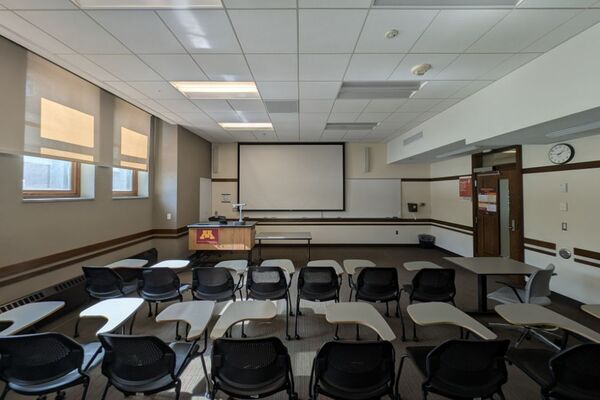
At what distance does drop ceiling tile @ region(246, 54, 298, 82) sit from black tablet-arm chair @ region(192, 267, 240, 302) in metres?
2.53

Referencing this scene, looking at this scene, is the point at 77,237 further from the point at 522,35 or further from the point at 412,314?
the point at 522,35

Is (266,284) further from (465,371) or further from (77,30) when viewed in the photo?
(77,30)

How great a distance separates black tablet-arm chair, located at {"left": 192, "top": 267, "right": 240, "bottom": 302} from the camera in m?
2.99

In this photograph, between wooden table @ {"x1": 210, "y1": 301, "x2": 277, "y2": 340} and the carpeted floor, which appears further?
the carpeted floor

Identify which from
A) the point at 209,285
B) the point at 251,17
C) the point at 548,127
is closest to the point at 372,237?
the point at 548,127

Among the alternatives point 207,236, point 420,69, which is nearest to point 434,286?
point 420,69

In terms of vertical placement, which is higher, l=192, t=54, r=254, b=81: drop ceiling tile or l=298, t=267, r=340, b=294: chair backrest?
l=192, t=54, r=254, b=81: drop ceiling tile

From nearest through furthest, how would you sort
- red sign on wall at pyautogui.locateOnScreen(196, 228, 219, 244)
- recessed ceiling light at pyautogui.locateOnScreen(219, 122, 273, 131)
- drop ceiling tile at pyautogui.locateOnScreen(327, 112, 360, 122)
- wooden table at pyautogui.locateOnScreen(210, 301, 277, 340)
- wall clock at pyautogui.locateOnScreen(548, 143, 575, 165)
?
1. wooden table at pyautogui.locateOnScreen(210, 301, 277, 340)
2. wall clock at pyautogui.locateOnScreen(548, 143, 575, 165)
3. drop ceiling tile at pyautogui.locateOnScreen(327, 112, 360, 122)
4. red sign on wall at pyautogui.locateOnScreen(196, 228, 219, 244)
5. recessed ceiling light at pyautogui.locateOnScreen(219, 122, 273, 131)

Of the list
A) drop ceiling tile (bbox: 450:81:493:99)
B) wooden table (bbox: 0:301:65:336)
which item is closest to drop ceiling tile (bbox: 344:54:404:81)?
drop ceiling tile (bbox: 450:81:493:99)

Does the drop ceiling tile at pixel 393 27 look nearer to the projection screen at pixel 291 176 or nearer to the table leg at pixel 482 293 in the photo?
the table leg at pixel 482 293

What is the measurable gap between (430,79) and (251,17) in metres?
2.52

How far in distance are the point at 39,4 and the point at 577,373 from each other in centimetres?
487

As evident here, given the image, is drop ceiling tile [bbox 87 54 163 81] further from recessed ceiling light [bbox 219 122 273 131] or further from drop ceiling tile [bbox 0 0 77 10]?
recessed ceiling light [bbox 219 122 273 131]

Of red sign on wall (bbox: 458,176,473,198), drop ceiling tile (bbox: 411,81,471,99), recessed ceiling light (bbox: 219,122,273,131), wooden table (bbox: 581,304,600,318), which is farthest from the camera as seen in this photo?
red sign on wall (bbox: 458,176,473,198)
